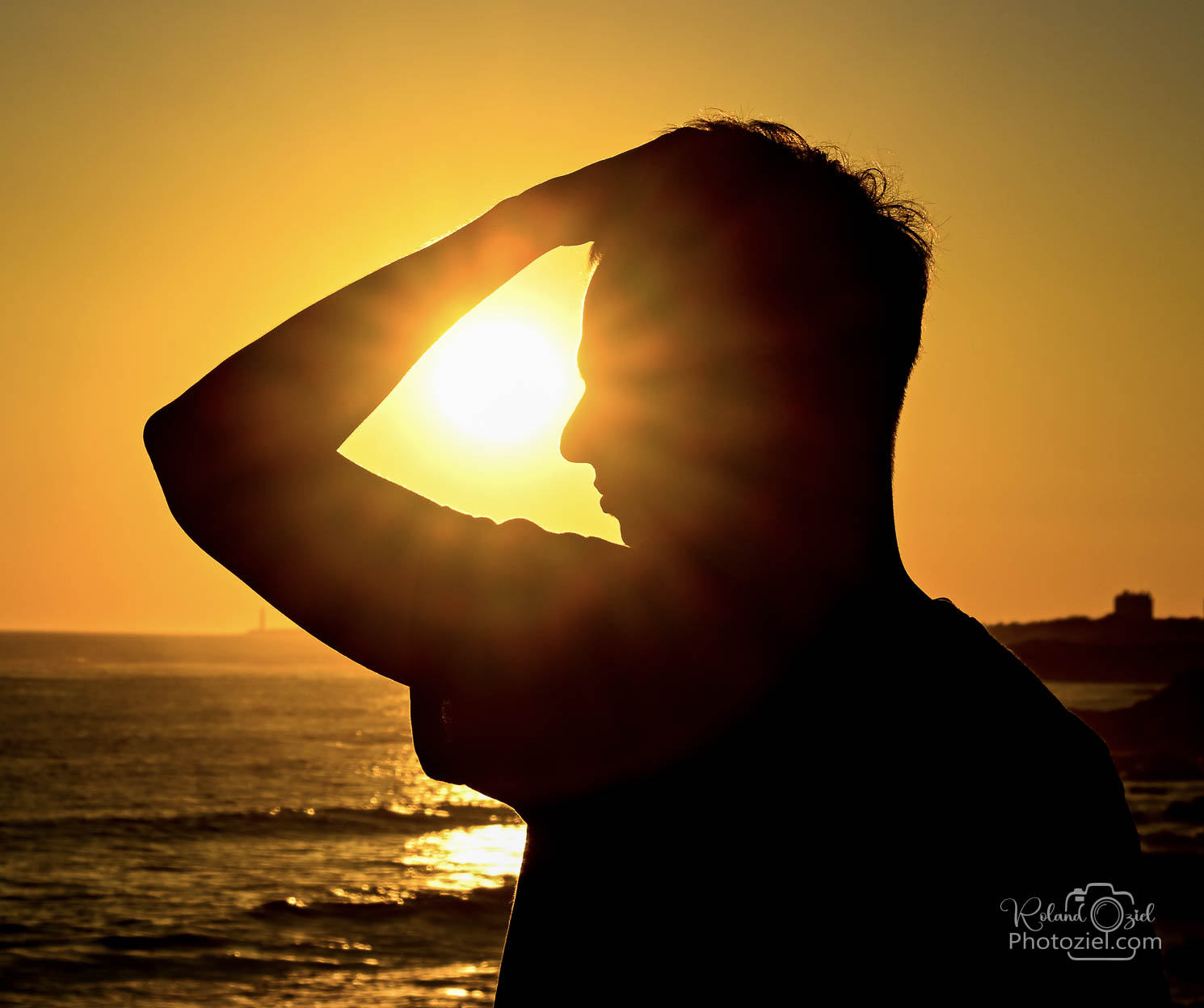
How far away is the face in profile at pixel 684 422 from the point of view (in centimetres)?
135

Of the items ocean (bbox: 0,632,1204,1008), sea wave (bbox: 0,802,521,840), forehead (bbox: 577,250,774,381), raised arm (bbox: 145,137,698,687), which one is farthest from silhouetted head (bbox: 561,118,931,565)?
sea wave (bbox: 0,802,521,840)

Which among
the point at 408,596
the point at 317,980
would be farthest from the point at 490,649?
the point at 317,980

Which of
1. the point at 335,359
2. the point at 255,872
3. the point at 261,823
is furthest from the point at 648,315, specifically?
the point at 261,823

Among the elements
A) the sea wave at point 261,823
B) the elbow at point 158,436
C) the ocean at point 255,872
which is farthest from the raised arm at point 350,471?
the sea wave at point 261,823

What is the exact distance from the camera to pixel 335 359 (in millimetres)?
1457

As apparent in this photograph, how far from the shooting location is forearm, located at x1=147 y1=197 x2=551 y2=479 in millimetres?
1367

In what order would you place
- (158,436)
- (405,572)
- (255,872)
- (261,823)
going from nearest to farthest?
Result: (405,572) → (158,436) → (255,872) → (261,823)

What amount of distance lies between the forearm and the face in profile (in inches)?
9.5

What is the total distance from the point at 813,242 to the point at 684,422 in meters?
0.29

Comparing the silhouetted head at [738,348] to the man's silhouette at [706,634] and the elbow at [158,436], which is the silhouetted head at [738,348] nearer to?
the man's silhouette at [706,634]

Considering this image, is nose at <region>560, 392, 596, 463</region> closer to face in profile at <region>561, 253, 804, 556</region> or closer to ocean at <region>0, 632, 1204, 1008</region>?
face in profile at <region>561, 253, 804, 556</region>

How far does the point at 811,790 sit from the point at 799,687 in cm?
12

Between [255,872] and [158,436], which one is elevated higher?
[158,436]

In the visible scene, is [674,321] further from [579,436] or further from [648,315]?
[579,436]
